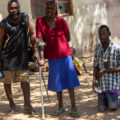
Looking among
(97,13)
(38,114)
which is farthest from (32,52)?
(97,13)

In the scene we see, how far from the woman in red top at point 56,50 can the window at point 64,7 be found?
4.64 m

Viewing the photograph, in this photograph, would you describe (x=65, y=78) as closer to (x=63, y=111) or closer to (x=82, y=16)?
(x=63, y=111)

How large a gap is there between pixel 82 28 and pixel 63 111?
5.11 metres

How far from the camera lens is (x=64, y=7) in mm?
8656

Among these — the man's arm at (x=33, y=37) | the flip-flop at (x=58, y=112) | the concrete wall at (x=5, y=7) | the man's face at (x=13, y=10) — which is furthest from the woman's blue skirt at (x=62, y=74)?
the concrete wall at (x=5, y=7)

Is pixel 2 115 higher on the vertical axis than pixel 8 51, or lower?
lower

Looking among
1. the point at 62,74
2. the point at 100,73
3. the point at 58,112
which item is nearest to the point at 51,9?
the point at 62,74

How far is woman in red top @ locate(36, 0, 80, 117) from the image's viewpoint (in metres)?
3.90

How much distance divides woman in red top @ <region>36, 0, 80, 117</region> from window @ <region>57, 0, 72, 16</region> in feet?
15.2

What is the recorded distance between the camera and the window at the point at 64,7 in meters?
8.55

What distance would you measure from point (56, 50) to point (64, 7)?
4.98 m

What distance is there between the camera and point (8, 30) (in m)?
3.88

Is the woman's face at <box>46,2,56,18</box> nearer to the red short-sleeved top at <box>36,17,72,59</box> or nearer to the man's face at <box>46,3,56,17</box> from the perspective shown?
the man's face at <box>46,3,56,17</box>

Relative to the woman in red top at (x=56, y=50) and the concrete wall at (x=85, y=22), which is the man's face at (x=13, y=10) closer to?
the woman in red top at (x=56, y=50)
